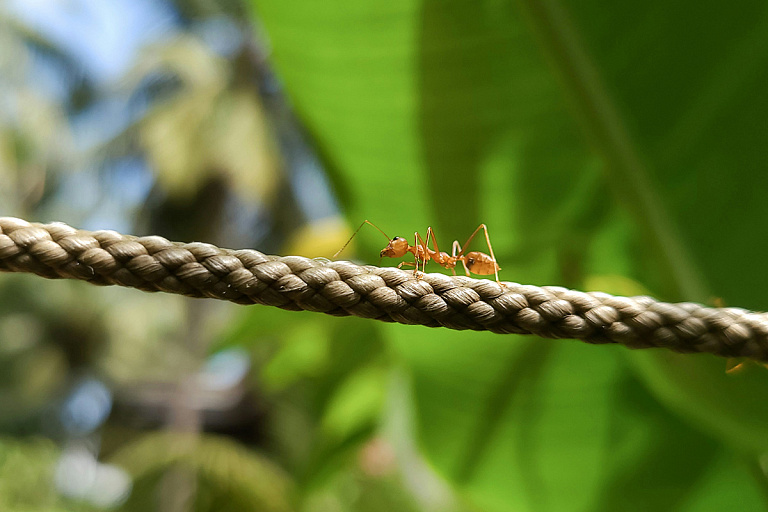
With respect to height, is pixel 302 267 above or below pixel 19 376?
below

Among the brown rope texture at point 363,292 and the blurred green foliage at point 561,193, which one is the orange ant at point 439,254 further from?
the brown rope texture at point 363,292

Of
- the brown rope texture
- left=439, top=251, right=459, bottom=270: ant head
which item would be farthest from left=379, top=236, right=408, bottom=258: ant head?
the brown rope texture

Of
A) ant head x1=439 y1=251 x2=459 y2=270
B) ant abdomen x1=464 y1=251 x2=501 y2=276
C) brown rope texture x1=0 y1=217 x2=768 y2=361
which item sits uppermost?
ant head x1=439 y1=251 x2=459 y2=270

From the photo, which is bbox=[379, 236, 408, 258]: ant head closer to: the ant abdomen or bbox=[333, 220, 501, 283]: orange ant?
bbox=[333, 220, 501, 283]: orange ant

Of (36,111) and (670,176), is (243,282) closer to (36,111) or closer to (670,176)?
(670,176)

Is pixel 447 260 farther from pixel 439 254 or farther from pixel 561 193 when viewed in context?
pixel 561 193

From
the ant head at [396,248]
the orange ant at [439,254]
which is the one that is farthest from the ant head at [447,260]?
the ant head at [396,248]

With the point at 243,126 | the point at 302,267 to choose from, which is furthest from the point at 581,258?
the point at 243,126
